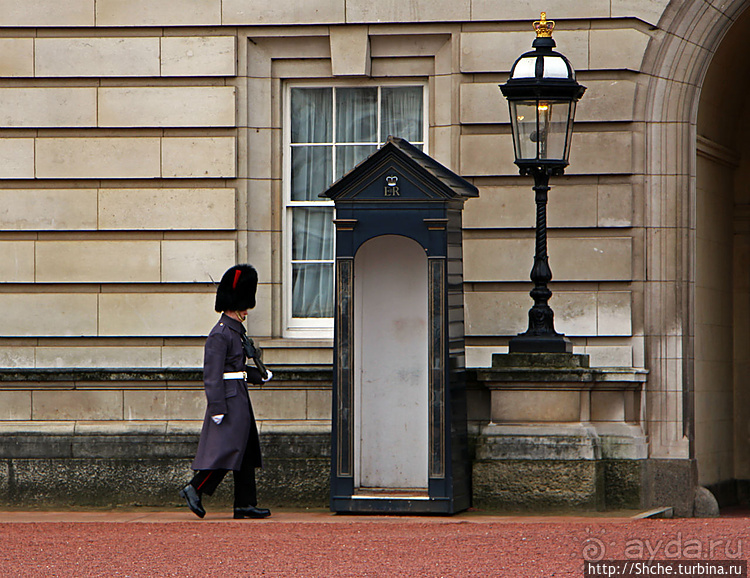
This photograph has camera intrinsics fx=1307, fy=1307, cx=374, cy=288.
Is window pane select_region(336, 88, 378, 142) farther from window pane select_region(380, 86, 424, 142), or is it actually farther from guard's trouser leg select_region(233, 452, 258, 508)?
guard's trouser leg select_region(233, 452, 258, 508)

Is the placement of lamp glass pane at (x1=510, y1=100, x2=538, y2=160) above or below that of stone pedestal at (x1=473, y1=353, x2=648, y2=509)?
above

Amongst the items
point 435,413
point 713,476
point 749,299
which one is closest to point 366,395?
point 435,413

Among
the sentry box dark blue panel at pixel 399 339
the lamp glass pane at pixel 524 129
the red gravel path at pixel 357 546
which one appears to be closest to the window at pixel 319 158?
the sentry box dark blue panel at pixel 399 339

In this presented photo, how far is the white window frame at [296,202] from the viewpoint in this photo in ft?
33.3

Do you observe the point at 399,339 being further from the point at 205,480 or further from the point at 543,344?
the point at 205,480

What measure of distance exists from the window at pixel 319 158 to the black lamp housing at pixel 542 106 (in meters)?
1.51

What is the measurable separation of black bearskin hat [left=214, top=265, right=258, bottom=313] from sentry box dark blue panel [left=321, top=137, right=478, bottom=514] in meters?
0.62

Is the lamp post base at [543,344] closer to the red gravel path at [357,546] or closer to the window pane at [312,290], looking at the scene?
the red gravel path at [357,546]

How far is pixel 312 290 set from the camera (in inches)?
404

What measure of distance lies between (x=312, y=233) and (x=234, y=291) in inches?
67.8

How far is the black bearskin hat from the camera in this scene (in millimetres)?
8664

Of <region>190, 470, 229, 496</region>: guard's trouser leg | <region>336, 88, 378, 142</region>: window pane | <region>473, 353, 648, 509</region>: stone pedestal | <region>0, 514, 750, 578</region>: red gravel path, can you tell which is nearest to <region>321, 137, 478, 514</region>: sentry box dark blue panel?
<region>473, 353, 648, 509</region>: stone pedestal

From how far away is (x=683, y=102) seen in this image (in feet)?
31.8

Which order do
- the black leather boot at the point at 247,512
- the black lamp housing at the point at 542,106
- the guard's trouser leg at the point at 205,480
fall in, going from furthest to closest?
the black lamp housing at the point at 542,106
the black leather boot at the point at 247,512
the guard's trouser leg at the point at 205,480
